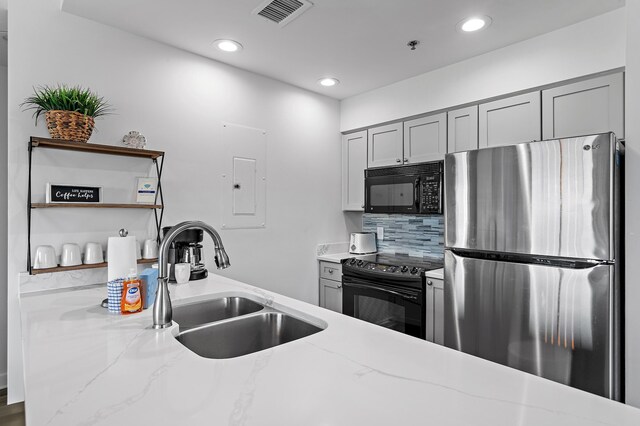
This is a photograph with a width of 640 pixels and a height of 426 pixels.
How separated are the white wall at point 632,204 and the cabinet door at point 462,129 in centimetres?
104

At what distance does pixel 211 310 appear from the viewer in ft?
5.71

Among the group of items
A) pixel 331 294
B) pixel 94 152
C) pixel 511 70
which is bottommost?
pixel 331 294

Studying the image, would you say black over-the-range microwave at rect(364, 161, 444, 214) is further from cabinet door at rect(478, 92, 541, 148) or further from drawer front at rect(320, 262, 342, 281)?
drawer front at rect(320, 262, 342, 281)

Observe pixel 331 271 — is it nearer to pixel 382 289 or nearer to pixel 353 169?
pixel 382 289

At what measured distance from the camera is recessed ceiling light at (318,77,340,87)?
304cm

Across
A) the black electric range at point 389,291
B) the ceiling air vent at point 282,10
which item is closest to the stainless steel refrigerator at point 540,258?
the black electric range at point 389,291

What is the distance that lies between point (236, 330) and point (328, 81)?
7.75ft

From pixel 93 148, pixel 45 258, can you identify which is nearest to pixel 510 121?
pixel 93 148

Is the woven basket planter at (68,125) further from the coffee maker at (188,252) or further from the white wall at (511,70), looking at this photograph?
the white wall at (511,70)

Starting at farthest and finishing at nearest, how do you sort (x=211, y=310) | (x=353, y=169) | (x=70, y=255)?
1. (x=353, y=169)
2. (x=70, y=255)
3. (x=211, y=310)

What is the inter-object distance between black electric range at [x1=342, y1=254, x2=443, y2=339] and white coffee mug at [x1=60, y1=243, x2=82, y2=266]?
6.31ft

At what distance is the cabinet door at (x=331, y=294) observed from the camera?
3174mm

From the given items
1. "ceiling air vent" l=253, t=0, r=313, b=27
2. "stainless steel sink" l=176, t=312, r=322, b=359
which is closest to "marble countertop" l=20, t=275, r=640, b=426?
"stainless steel sink" l=176, t=312, r=322, b=359

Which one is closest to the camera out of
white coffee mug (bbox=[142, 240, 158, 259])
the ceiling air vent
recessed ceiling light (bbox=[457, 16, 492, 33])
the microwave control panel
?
the ceiling air vent
